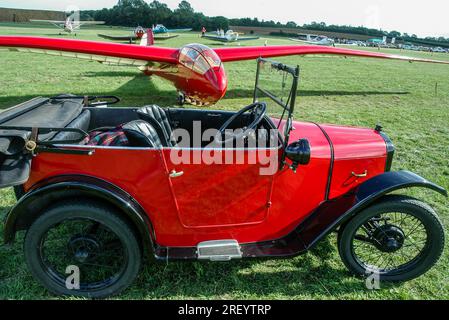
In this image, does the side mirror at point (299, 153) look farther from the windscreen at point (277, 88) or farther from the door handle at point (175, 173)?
the door handle at point (175, 173)

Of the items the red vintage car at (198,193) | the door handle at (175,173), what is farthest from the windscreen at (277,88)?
the door handle at (175,173)

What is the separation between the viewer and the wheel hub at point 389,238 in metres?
2.46

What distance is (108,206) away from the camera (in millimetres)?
2246

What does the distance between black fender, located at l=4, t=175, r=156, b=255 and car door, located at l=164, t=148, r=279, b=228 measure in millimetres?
295

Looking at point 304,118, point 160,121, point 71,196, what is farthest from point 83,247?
point 304,118

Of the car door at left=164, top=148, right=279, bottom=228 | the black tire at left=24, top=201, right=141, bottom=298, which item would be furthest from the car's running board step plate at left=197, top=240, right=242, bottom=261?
the black tire at left=24, top=201, right=141, bottom=298

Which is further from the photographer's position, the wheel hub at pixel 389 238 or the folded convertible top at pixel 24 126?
the wheel hub at pixel 389 238

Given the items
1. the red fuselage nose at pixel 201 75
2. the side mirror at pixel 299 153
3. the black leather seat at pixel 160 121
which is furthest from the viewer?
the red fuselage nose at pixel 201 75

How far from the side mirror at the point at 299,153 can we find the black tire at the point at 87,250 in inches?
49.0

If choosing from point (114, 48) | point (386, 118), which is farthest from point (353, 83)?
point (114, 48)

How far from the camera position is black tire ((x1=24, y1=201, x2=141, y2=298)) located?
2.17 m
